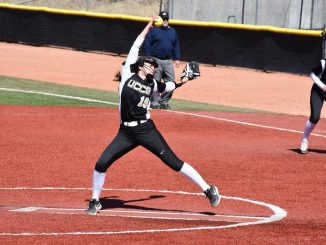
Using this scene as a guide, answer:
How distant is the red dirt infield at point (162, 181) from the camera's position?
11268 millimetres

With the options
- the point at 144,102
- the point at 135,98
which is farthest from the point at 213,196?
the point at 135,98

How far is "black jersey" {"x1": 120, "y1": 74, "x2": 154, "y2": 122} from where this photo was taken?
1259 cm

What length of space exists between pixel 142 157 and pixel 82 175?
2.19 metres

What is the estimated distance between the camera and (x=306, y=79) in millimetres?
32812

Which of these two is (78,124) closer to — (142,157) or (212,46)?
(142,157)

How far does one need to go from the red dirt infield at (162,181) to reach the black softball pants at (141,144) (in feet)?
2.24

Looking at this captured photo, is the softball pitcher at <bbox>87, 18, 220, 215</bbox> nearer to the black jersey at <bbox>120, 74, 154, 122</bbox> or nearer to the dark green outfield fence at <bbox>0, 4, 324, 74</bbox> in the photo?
the black jersey at <bbox>120, 74, 154, 122</bbox>

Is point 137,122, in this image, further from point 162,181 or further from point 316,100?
point 316,100

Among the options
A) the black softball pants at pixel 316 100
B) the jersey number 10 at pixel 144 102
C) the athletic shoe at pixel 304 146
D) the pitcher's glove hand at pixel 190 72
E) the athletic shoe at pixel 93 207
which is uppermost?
the pitcher's glove hand at pixel 190 72

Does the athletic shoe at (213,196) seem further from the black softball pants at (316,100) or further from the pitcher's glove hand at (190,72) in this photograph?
the black softball pants at (316,100)

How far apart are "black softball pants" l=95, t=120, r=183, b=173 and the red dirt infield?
2.24 ft

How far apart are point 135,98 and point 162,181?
3312 mm

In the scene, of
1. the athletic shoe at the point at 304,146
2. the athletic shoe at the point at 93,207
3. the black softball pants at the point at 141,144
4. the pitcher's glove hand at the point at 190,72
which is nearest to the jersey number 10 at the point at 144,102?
the black softball pants at the point at 141,144

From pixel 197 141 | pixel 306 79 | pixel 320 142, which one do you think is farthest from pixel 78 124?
pixel 306 79
